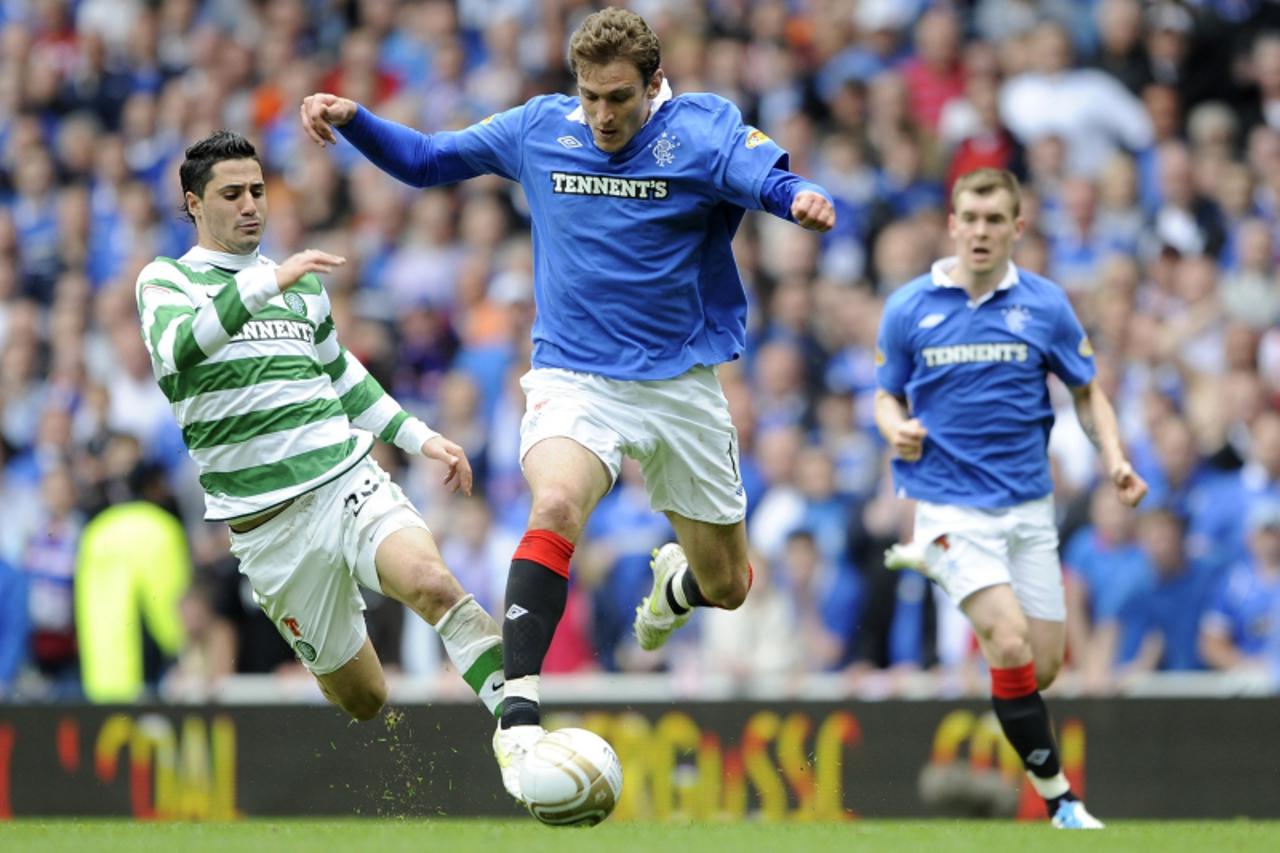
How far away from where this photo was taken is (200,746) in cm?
1149

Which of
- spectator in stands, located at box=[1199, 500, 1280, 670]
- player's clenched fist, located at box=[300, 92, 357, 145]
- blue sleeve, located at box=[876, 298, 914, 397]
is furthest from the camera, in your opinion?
spectator in stands, located at box=[1199, 500, 1280, 670]

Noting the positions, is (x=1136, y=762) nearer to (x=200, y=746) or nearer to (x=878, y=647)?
(x=878, y=647)

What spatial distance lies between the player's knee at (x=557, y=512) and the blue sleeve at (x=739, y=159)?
126 cm

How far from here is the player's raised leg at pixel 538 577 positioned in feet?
22.8

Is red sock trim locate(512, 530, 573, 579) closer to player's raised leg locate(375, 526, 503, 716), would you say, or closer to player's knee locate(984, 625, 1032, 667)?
player's raised leg locate(375, 526, 503, 716)

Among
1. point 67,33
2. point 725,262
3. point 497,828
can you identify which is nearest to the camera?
point 725,262

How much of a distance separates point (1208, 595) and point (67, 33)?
36.4ft

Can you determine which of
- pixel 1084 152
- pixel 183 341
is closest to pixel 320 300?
pixel 183 341

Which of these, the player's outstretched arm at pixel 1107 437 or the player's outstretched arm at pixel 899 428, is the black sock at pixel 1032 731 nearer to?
the player's outstretched arm at pixel 1107 437

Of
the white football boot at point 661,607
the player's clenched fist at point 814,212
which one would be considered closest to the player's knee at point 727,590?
the white football boot at point 661,607

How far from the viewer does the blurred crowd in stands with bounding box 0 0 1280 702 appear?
11.5 metres

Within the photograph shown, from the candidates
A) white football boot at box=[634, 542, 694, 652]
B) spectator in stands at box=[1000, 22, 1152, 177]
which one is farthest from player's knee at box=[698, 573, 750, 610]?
spectator in stands at box=[1000, 22, 1152, 177]

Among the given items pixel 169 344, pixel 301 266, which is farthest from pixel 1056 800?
pixel 169 344

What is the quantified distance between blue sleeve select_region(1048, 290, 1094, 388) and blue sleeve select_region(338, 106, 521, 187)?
8.87 feet
